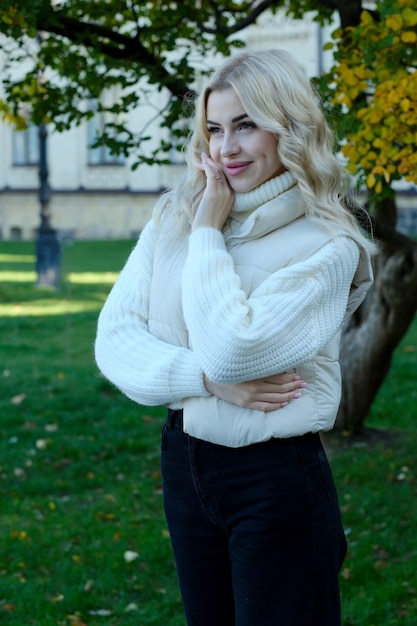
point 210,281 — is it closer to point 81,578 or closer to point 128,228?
point 81,578

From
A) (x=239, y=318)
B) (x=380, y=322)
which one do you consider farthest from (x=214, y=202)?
(x=380, y=322)

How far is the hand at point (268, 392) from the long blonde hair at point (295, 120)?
40 cm

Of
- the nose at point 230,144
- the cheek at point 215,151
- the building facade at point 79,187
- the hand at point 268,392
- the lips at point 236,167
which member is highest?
the nose at point 230,144

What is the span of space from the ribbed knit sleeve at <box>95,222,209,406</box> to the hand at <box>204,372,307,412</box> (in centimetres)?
11

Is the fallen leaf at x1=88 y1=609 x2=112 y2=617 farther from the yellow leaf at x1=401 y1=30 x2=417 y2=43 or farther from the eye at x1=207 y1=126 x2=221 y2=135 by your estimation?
the yellow leaf at x1=401 y1=30 x2=417 y2=43

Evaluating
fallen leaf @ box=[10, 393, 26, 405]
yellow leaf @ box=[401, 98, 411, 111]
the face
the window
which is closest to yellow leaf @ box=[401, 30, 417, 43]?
yellow leaf @ box=[401, 98, 411, 111]

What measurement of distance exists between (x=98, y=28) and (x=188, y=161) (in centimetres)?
311

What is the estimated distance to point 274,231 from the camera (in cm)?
265

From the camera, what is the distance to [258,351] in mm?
2516

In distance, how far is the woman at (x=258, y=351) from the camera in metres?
2.54

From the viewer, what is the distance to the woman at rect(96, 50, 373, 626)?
2535 millimetres

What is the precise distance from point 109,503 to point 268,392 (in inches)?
154

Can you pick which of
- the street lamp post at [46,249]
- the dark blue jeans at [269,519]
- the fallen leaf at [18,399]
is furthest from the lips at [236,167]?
the street lamp post at [46,249]

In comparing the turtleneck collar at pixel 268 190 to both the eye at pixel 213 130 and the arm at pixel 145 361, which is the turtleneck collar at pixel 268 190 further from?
the arm at pixel 145 361
